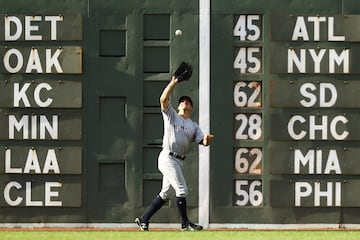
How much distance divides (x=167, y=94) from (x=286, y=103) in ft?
5.66

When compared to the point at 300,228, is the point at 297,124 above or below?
above

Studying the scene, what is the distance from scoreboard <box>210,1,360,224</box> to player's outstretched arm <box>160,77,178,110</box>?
111 centimetres

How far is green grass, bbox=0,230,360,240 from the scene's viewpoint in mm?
12086

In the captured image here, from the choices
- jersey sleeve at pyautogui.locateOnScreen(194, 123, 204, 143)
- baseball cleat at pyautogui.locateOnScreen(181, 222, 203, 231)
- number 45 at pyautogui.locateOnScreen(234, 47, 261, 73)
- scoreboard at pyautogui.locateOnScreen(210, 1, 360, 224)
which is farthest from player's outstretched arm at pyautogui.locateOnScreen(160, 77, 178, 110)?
baseball cleat at pyautogui.locateOnScreen(181, 222, 203, 231)

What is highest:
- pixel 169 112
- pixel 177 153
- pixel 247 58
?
pixel 247 58

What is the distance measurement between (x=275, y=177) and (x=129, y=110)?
1.84 metres

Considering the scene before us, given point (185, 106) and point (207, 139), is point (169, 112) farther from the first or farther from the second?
point (207, 139)

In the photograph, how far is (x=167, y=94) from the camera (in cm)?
1271

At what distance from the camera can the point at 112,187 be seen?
1388 centimetres

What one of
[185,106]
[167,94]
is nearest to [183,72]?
[167,94]

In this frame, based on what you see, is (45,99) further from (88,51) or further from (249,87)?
(249,87)

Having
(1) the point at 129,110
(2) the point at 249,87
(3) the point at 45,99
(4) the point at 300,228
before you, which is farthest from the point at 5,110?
(4) the point at 300,228

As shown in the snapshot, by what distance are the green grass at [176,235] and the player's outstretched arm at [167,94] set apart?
4.48 feet

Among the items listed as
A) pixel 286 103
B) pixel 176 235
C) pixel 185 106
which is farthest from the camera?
pixel 286 103
